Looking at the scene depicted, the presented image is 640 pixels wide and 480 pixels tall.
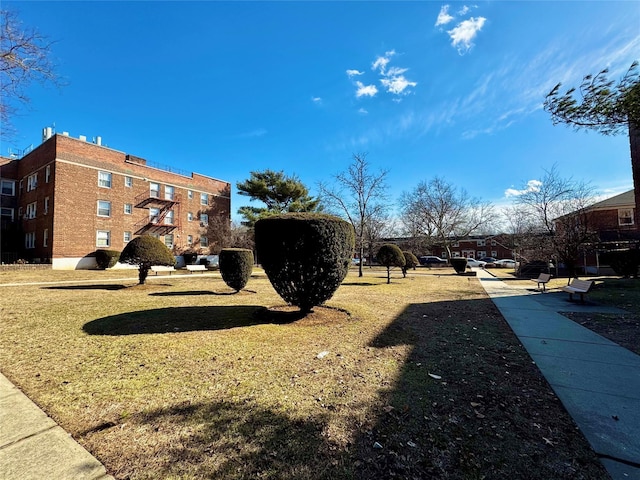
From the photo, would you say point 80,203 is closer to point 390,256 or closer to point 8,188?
point 8,188

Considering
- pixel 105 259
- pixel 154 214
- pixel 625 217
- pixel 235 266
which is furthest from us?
pixel 154 214

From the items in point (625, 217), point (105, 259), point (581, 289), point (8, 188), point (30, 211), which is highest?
point (8, 188)

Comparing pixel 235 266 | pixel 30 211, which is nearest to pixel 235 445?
pixel 235 266

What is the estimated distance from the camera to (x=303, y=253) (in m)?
6.16

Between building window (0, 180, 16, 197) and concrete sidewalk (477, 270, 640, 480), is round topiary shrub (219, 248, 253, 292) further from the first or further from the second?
building window (0, 180, 16, 197)

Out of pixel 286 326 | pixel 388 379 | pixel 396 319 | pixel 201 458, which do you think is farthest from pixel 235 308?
pixel 201 458

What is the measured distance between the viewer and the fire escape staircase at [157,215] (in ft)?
93.3

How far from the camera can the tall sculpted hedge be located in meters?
6.12

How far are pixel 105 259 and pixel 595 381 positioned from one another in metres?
29.0

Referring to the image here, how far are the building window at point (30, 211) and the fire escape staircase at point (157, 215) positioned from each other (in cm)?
769

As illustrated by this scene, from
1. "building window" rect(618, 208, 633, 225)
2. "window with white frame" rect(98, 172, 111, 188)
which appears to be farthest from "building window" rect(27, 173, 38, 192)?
"building window" rect(618, 208, 633, 225)

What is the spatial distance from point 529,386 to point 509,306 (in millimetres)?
6686

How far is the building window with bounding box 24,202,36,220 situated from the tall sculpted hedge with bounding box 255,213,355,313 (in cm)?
3019

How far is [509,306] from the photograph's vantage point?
366 inches
